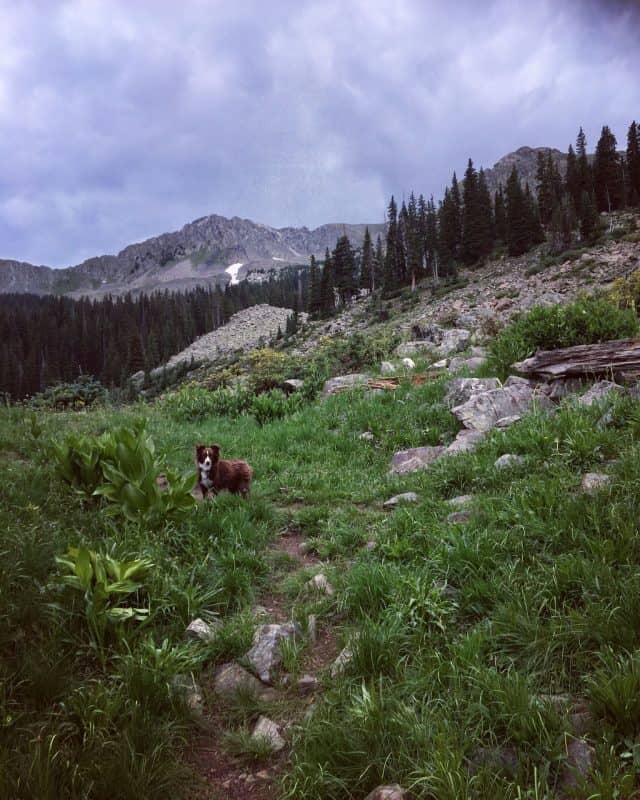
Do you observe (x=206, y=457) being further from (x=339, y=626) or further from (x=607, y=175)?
(x=607, y=175)

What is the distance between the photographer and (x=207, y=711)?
8.69 ft

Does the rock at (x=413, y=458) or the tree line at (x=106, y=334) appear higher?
the tree line at (x=106, y=334)

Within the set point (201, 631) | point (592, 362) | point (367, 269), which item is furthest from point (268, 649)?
point (367, 269)

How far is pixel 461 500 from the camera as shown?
460 centimetres

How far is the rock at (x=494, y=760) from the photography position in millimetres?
1911

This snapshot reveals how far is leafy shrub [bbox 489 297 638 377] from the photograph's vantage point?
8.40 metres

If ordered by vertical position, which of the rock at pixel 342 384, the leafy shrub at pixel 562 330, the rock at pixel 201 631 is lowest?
the rock at pixel 201 631

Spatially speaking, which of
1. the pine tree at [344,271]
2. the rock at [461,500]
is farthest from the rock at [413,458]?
the pine tree at [344,271]

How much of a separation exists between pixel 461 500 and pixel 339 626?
1.98 m

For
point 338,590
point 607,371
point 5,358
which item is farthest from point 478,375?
point 5,358

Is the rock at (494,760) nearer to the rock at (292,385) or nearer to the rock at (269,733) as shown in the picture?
the rock at (269,733)

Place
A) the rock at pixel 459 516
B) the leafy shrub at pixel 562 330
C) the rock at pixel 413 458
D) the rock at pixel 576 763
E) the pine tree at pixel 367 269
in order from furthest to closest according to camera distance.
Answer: the pine tree at pixel 367 269 < the leafy shrub at pixel 562 330 < the rock at pixel 413 458 < the rock at pixel 459 516 < the rock at pixel 576 763

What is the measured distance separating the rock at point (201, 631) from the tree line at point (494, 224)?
162 feet

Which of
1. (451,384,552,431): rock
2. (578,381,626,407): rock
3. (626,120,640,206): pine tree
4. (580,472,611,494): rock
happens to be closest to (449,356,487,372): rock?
(451,384,552,431): rock
